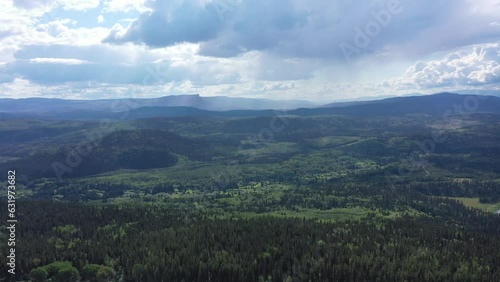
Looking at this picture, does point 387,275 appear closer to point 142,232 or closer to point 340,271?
point 340,271

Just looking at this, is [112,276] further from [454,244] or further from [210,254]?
[454,244]

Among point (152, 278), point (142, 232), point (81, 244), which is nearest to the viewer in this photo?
point (152, 278)

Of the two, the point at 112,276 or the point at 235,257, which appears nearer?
the point at 112,276

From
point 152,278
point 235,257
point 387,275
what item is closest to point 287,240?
point 235,257

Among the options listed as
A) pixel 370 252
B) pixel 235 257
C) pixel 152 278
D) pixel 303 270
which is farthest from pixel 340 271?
pixel 152 278

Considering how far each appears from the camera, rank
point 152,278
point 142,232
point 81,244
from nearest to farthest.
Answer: point 152,278 < point 81,244 < point 142,232

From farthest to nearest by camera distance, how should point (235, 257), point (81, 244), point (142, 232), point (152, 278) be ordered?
point (142, 232)
point (81, 244)
point (235, 257)
point (152, 278)
